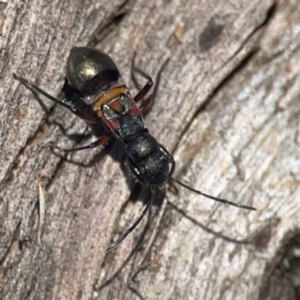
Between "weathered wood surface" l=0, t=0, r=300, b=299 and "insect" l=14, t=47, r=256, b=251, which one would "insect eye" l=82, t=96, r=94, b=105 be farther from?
"weathered wood surface" l=0, t=0, r=300, b=299

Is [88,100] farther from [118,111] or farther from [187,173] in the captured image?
[187,173]

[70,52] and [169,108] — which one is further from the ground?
[70,52]

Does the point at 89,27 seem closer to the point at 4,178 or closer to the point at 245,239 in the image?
the point at 4,178

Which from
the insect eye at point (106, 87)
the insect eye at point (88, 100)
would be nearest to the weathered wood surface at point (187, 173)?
the insect eye at point (88, 100)

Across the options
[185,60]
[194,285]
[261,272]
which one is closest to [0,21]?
[185,60]

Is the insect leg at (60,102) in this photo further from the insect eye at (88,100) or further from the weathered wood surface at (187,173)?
the insect eye at (88,100)
